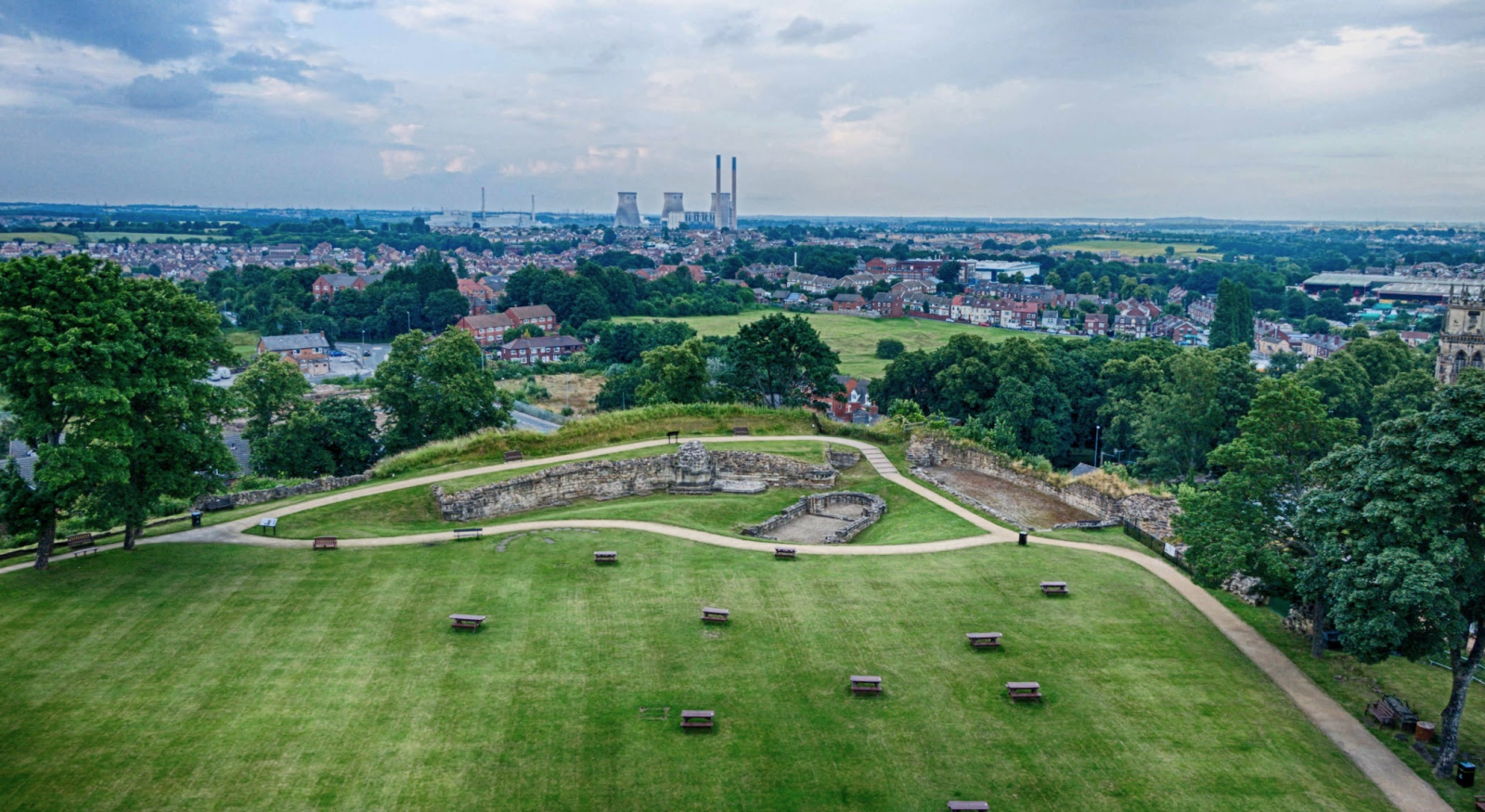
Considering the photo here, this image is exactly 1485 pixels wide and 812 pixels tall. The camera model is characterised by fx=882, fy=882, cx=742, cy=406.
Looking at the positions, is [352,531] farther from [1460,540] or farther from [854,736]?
[1460,540]

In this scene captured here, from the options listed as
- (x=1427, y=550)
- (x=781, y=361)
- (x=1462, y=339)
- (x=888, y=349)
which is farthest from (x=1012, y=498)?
(x=888, y=349)

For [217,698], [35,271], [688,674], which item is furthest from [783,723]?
[35,271]

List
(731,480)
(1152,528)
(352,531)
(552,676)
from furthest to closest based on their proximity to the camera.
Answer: (731,480) → (1152,528) → (352,531) → (552,676)

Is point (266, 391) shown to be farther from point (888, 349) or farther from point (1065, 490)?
point (888, 349)

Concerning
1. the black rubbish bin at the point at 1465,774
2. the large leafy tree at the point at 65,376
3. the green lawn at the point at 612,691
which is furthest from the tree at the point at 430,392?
the black rubbish bin at the point at 1465,774

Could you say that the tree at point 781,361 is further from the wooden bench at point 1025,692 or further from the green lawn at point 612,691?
the wooden bench at point 1025,692
